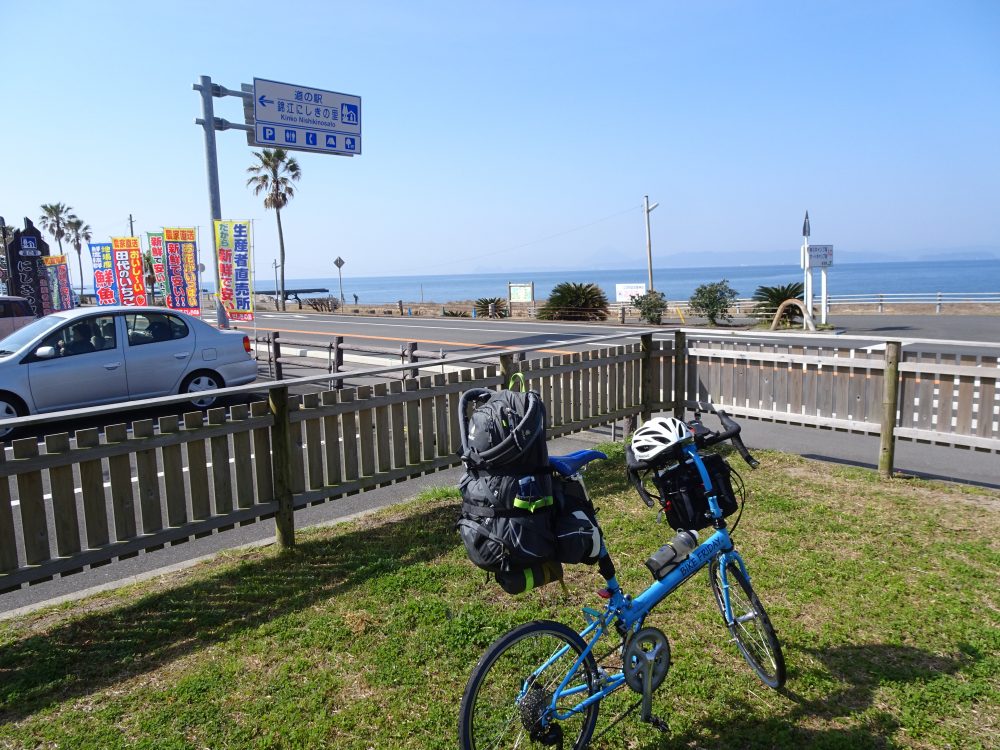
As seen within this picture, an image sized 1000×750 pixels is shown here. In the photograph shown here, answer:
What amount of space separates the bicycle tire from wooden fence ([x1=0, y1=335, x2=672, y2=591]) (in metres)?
3.25

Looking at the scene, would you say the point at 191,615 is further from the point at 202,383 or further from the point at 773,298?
the point at 773,298

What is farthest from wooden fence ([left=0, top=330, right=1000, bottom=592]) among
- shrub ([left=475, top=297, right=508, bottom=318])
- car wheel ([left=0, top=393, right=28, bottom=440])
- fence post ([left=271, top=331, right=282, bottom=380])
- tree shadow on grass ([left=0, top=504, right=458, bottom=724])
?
shrub ([left=475, top=297, right=508, bottom=318])

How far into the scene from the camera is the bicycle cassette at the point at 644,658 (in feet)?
10.2

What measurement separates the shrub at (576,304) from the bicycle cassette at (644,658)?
29484 millimetres

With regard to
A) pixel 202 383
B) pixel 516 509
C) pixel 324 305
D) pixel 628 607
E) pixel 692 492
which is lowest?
pixel 628 607

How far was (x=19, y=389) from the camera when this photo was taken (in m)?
9.69

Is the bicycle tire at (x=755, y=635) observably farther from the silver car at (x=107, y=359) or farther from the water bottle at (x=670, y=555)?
the silver car at (x=107, y=359)

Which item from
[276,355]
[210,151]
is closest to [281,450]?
[276,355]

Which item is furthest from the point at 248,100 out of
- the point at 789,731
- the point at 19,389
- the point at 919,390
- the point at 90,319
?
the point at 789,731

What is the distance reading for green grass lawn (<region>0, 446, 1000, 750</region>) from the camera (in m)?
3.35

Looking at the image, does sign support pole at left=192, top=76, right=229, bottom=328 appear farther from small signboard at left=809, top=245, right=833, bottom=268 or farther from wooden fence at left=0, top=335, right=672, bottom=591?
small signboard at left=809, top=245, right=833, bottom=268

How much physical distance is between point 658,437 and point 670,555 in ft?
1.78

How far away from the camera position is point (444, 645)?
4.06 m

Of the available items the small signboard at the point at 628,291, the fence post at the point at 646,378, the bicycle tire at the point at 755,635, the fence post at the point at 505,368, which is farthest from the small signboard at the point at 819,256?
the bicycle tire at the point at 755,635
